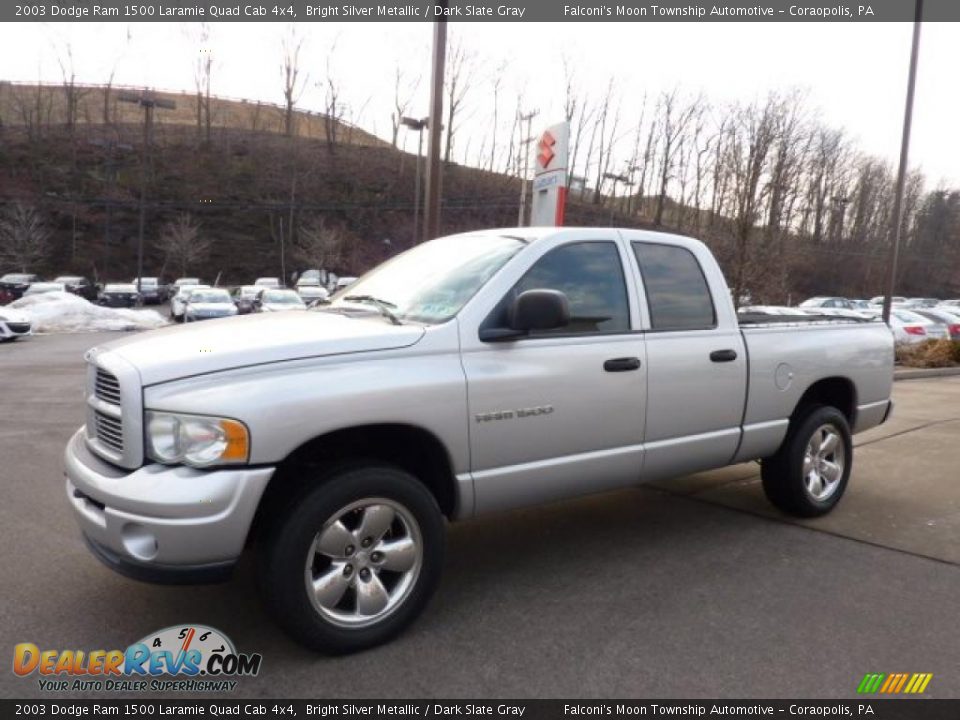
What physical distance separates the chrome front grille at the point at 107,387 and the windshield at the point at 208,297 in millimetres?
25835

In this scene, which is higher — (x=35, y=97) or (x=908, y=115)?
(x=35, y=97)

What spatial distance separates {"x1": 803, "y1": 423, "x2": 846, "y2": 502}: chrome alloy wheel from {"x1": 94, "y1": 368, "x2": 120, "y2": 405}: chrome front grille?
4.23 metres

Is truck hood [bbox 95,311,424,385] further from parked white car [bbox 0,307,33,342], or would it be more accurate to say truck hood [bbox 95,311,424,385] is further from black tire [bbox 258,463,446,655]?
parked white car [bbox 0,307,33,342]

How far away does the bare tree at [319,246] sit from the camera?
5616cm

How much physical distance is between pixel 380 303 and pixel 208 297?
26.3 meters

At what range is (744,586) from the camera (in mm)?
3998

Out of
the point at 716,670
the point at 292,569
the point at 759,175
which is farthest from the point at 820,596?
the point at 759,175

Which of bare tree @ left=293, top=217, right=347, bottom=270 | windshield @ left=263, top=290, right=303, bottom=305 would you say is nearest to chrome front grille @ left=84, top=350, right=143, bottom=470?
windshield @ left=263, top=290, right=303, bottom=305

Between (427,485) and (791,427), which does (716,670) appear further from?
(791,427)

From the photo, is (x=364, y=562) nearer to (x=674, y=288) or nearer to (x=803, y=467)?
(x=674, y=288)

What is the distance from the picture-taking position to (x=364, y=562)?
3207mm

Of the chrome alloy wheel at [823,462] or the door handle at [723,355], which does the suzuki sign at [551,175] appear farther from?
the door handle at [723,355]

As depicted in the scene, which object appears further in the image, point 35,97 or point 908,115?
point 35,97

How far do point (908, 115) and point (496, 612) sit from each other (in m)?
14.6
